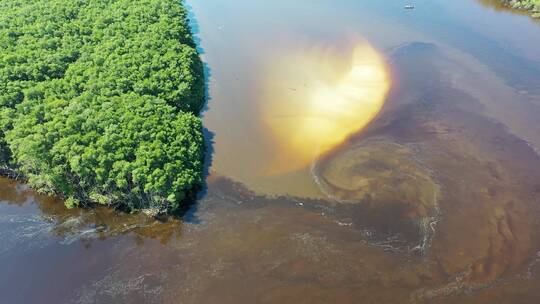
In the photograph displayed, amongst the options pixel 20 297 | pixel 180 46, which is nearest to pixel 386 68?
pixel 180 46

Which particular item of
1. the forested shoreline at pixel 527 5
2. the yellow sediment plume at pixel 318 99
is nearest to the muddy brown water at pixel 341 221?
the yellow sediment plume at pixel 318 99

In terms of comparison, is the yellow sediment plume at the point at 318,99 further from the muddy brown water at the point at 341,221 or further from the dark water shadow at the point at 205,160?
the dark water shadow at the point at 205,160

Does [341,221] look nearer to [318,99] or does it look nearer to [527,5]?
[318,99]

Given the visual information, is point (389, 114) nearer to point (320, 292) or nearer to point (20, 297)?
point (320, 292)

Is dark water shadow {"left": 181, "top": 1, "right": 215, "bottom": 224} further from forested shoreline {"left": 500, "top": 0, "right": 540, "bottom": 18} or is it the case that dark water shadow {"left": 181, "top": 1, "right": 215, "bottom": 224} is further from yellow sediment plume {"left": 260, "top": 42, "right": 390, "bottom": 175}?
forested shoreline {"left": 500, "top": 0, "right": 540, "bottom": 18}

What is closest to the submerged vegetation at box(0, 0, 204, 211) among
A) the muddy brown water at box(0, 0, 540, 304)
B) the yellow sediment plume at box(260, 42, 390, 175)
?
the muddy brown water at box(0, 0, 540, 304)
